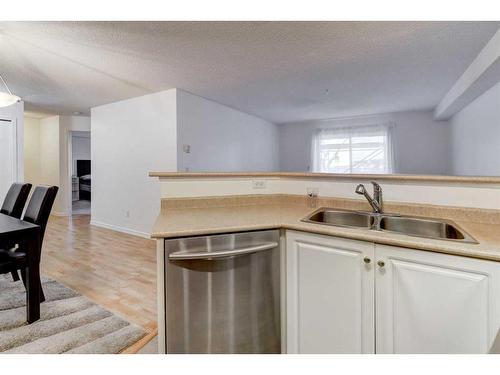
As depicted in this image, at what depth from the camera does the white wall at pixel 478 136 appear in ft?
11.0

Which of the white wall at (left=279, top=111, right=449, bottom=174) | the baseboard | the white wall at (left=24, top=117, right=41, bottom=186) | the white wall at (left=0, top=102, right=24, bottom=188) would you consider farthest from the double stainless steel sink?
the white wall at (left=24, top=117, right=41, bottom=186)

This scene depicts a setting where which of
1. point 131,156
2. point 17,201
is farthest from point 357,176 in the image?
point 131,156

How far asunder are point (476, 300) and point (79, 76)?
4134 mm

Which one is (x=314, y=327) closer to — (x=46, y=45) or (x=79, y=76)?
(x=46, y=45)

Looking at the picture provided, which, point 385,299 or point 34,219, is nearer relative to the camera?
point 385,299

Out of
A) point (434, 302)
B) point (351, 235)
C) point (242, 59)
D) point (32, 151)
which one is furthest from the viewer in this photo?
point (32, 151)

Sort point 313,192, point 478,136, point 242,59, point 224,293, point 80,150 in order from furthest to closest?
point 80,150 → point 478,136 → point 242,59 → point 313,192 → point 224,293

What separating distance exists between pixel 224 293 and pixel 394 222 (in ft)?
3.49

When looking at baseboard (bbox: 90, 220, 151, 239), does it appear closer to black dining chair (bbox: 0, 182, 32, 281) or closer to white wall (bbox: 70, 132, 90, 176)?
black dining chair (bbox: 0, 182, 32, 281)

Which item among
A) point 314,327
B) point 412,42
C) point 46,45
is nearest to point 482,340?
point 314,327

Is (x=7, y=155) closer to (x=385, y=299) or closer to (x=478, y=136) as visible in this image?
(x=385, y=299)

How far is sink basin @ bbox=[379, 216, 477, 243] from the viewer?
1491 millimetres

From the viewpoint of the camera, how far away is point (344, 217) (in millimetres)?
1866

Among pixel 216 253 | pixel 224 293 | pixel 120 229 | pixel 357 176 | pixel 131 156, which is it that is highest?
pixel 131 156
